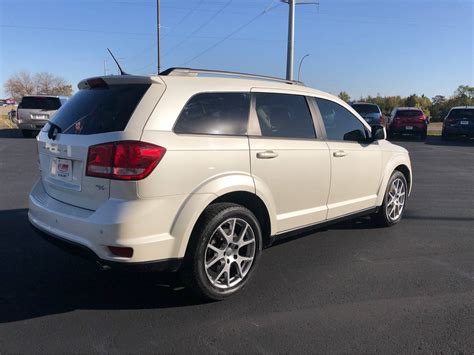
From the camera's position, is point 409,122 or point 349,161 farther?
point 409,122

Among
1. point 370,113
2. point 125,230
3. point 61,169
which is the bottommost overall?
point 125,230

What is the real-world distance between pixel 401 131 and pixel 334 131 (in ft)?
57.7

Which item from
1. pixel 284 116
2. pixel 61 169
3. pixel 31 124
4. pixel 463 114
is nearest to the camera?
pixel 61 169

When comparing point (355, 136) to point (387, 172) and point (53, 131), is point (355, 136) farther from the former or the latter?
point (53, 131)

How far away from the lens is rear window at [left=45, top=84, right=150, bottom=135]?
3.33m

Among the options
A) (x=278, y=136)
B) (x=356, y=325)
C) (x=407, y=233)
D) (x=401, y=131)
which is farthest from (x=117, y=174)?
(x=401, y=131)

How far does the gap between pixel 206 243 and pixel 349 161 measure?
2.16m

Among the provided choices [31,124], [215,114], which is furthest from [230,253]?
[31,124]

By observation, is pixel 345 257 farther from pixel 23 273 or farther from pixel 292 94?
pixel 23 273

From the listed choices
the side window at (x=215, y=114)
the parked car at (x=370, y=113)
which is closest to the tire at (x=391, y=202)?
the side window at (x=215, y=114)

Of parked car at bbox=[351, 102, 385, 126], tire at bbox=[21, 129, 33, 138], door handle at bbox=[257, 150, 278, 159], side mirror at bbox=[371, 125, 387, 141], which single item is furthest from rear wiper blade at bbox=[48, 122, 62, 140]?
parked car at bbox=[351, 102, 385, 126]

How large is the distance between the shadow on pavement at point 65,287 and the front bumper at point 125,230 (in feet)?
1.81

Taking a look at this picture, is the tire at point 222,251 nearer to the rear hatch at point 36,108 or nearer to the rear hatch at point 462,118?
the rear hatch at point 36,108

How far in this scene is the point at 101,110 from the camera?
3506 mm
